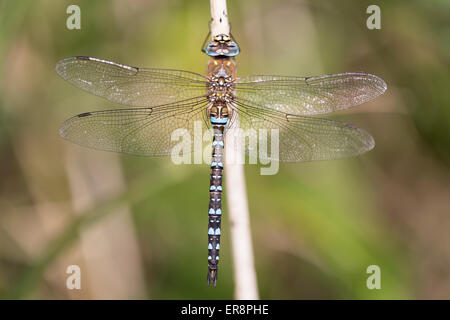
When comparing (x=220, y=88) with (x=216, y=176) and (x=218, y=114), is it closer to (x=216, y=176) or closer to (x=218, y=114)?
(x=218, y=114)

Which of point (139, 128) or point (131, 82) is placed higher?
point (131, 82)

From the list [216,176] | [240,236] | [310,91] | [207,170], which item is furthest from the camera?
[207,170]

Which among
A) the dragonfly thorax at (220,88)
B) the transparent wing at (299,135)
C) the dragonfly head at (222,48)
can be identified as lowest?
the transparent wing at (299,135)

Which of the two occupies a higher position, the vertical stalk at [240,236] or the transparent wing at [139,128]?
the transparent wing at [139,128]

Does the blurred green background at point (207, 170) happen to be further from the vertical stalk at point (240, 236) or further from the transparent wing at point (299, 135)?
the vertical stalk at point (240, 236)

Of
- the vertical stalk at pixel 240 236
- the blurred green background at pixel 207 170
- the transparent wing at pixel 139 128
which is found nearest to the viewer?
the vertical stalk at pixel 240 236

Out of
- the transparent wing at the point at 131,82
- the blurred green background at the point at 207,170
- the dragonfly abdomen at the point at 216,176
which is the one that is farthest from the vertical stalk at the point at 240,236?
the blurred green background at the point at 207,170

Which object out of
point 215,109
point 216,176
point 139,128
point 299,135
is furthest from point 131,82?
point 299,135

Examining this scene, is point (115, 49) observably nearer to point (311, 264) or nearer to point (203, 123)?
point (203, 123)
